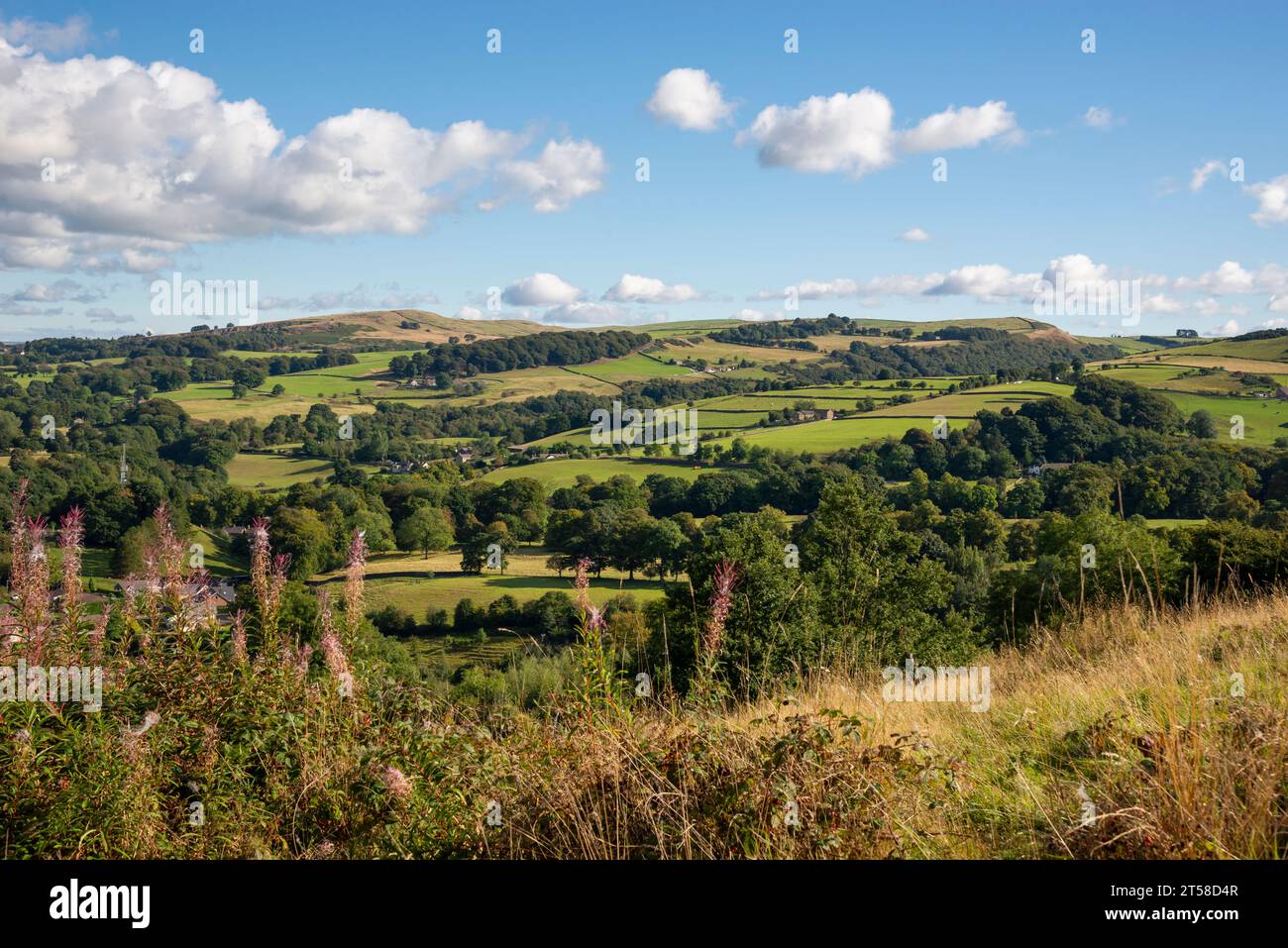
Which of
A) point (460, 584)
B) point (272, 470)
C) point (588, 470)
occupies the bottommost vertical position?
point (460, 584)

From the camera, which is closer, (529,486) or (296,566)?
(296,566)

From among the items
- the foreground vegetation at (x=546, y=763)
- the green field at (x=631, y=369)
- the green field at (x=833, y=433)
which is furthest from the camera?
the green field at (x=631, y=369)

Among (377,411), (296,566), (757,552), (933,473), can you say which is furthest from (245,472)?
(757,552)

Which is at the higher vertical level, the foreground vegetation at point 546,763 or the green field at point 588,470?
the foreground vegetation at point 546,763

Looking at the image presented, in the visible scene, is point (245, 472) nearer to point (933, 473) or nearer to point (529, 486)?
point (529, 486)

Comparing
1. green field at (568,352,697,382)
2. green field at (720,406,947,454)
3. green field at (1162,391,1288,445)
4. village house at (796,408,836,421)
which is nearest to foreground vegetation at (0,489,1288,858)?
green field at (720,406,947,454)

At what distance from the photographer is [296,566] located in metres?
57.4

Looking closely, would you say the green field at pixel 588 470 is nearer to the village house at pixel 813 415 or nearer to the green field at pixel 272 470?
the green field at pixel 272 470

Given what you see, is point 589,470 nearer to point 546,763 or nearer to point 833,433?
point 833,433

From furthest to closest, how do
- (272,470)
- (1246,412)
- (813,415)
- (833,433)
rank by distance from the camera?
(813,415) < (272,470) < (833,433) < (1246,412)

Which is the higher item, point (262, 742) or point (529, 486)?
point (262, 742)

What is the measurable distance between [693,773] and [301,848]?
2106 millimetres

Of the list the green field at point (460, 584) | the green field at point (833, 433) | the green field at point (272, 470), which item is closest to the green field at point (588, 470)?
the green field at point (833, 433)

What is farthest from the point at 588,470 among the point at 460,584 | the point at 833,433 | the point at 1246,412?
the point at 1246,412
